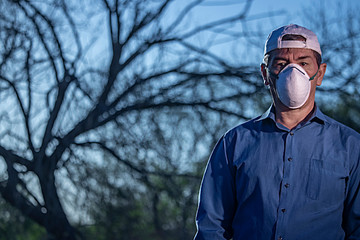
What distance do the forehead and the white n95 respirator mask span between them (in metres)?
0.04

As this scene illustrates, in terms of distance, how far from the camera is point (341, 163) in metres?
2.05

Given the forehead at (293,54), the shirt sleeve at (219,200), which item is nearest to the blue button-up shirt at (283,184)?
the shirt sleeve at (219,200)

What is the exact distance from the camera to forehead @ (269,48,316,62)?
2195 mm

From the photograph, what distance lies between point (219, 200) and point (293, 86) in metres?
0.54

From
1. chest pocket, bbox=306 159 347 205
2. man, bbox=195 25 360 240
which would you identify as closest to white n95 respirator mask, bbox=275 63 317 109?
man, bbox=195 25 360 240

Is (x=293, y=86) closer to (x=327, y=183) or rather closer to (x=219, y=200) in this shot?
(x=327, y=183)

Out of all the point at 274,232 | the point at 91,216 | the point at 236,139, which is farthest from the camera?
the point at 91,216

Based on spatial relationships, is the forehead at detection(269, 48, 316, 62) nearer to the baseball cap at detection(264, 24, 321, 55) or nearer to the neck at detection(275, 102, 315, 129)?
the baseball cap at detection(264, 24, 321, 55)

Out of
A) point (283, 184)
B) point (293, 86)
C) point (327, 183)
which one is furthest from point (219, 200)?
point (293, 86)

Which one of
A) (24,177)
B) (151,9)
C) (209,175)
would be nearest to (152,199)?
(24,177)

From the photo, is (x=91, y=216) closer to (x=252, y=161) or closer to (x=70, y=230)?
(x=70, y=230)

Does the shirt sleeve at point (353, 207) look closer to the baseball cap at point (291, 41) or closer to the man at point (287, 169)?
the man at point (287, 169)

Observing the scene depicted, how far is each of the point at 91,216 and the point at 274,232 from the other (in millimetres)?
4305

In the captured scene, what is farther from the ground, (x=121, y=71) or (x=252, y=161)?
(x=121, y=71)
